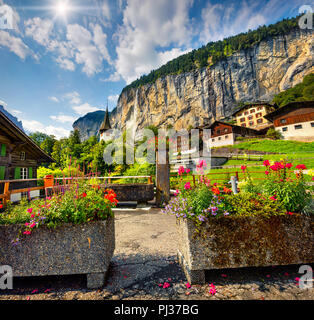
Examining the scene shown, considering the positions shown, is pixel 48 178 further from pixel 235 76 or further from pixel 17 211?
pixel 235 76

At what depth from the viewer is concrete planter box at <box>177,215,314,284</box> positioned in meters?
2.13

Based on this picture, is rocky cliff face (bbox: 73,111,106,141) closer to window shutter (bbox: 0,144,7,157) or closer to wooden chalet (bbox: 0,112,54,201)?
wooden chalet (bbox: 0,112,54,201)

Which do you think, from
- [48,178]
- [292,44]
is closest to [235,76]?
[292,44]

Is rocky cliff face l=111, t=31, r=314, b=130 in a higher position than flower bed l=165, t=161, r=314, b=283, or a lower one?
higher

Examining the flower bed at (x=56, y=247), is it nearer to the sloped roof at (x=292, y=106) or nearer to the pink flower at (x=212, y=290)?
the pink flower at (x=212, y=290)

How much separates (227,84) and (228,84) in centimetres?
39

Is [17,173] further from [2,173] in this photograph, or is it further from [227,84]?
[227,84]

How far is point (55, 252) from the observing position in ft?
6.93

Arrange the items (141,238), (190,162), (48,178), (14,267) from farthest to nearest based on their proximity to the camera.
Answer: (190,162) < (48,178) < (141,238) < (14,267)

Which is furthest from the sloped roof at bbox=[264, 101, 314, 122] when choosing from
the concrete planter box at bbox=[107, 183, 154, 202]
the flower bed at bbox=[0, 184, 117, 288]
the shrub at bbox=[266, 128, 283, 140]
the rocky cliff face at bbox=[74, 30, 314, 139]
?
the flower bed at bbox=[0, 184, 117, 288]

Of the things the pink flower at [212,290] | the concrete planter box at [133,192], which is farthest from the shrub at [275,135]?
the pink flower at [212,290]
